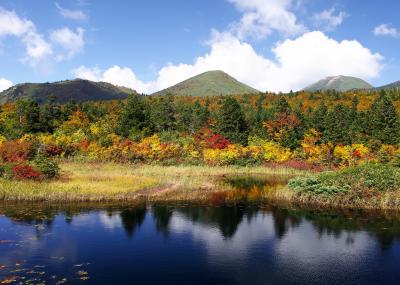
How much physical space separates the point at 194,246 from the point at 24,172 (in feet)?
79.4

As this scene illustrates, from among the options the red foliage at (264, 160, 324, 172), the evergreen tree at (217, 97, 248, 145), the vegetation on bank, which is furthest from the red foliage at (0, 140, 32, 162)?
the evergreen tree at (217, 97, 248, 145)

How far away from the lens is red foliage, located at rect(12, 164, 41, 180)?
4144 centimetres

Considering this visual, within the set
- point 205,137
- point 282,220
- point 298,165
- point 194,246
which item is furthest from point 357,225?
point 205,137

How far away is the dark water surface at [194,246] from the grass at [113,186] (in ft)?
9.20

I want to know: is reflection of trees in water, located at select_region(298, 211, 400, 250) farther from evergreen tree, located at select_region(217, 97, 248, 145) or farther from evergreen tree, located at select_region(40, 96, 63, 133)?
evergreen tree, located at select_region(40, 96, 63, 133)

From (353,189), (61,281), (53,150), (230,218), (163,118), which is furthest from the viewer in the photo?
(163,118)

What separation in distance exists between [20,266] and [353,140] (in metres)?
75.3

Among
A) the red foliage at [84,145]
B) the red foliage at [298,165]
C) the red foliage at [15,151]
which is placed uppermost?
the red foliage at [84,145]

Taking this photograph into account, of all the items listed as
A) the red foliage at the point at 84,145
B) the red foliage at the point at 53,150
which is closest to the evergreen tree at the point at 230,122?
the red foliage at the point at 84,145

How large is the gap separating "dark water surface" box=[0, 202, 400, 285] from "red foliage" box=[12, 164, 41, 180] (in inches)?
297

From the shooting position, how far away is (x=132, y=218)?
33500mm

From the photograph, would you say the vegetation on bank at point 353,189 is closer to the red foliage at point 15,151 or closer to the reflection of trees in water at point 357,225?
the reflection of trees in water at point 357,225

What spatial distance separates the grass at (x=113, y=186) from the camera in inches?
1489

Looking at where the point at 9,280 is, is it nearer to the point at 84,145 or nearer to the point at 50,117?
the point at 84,145
